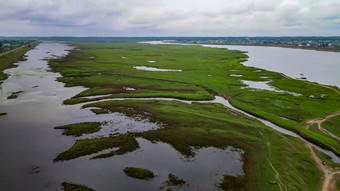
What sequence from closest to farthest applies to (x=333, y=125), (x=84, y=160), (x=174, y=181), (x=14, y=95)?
(x=174, y=181)
(x=84, y=160)
(x=333, y=125)
(x=14, y=95)

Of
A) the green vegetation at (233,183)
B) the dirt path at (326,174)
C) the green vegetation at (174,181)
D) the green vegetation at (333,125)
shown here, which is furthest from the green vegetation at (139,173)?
the green vegetation at (333,125)

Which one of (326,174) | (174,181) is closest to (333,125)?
(326,174)

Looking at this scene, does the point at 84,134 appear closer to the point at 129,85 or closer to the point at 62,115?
the point at 62,115

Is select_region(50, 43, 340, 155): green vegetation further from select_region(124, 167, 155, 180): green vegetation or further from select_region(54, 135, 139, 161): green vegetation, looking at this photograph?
select_region(124, 167, 155, 180): green vegetation

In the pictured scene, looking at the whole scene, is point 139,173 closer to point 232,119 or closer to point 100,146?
point 100,146

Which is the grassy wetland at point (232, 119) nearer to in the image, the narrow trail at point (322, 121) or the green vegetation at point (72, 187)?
the narrow trail at point (322, 121)
